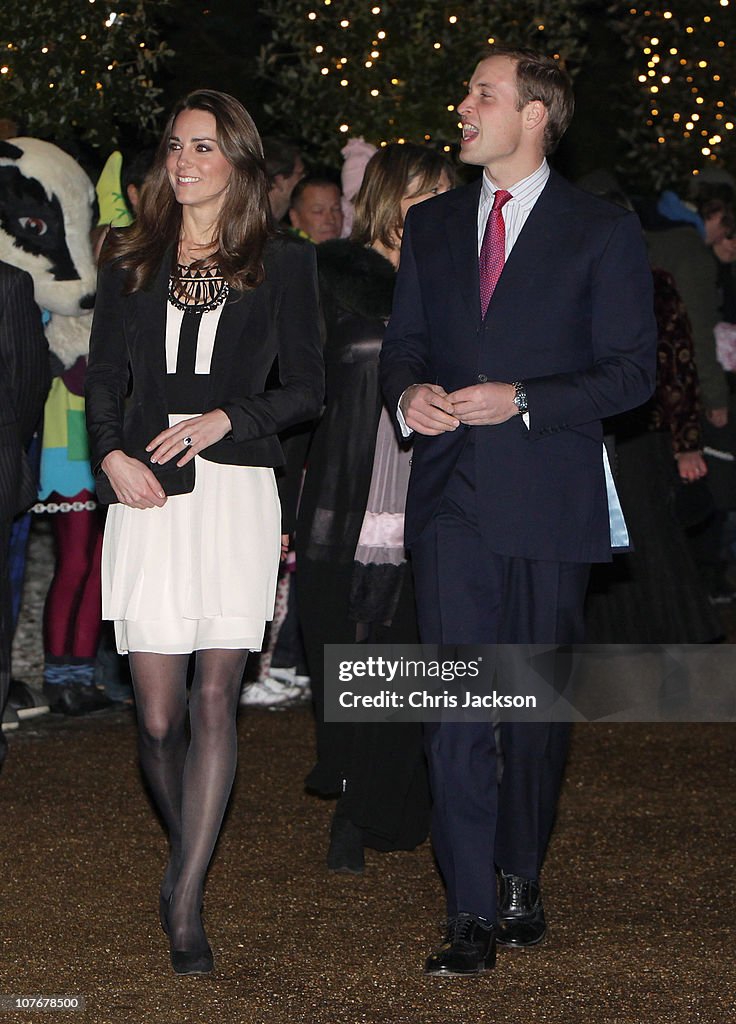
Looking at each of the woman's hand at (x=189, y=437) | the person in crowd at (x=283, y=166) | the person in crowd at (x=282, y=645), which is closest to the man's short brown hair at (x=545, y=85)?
the woman's hand at (x=189, y=437)

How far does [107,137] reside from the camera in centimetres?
979

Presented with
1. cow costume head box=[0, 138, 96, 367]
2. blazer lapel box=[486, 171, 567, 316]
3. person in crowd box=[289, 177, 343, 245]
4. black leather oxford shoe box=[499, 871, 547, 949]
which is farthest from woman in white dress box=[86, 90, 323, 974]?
person in crowd box=[289, 177, 343, 245]

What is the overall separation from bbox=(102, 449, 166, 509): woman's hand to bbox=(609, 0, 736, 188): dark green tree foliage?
10.4 meters

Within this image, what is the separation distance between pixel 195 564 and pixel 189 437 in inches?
13.7

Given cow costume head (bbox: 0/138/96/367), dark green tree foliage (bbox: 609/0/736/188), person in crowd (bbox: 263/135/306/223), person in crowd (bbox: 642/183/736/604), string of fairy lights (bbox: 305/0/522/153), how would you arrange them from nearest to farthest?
cow costume head (bbox: 0/138/96/367) < person in crowd (bbox: 263/135/306/223) < person in crowd (bbox: 642/183/736/604) < string of fairy lights (bbox: 305/0/522/153) < dark green tree foliage (bbox: 609/0/736/188)

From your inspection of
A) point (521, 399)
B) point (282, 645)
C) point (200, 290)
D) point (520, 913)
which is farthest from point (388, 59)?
point (520, 913)

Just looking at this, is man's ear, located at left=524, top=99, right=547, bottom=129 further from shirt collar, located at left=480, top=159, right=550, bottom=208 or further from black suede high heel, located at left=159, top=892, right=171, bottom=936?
black suede high heel, located at left=159, top=892, right=171, bottom=936

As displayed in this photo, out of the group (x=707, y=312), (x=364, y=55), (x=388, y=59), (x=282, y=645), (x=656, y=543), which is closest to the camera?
(x=282, y=645)

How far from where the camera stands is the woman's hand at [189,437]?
488 centimetres

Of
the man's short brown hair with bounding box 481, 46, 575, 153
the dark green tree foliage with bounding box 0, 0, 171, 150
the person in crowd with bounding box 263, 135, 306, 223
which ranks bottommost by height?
the person in crowd with bounding box 263, 135, 306, 223

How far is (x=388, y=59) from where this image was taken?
41.2 feet

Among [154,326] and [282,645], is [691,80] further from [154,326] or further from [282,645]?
[154,326]

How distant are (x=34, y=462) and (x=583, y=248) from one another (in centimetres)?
355

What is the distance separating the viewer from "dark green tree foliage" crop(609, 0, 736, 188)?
1446 centimetres
